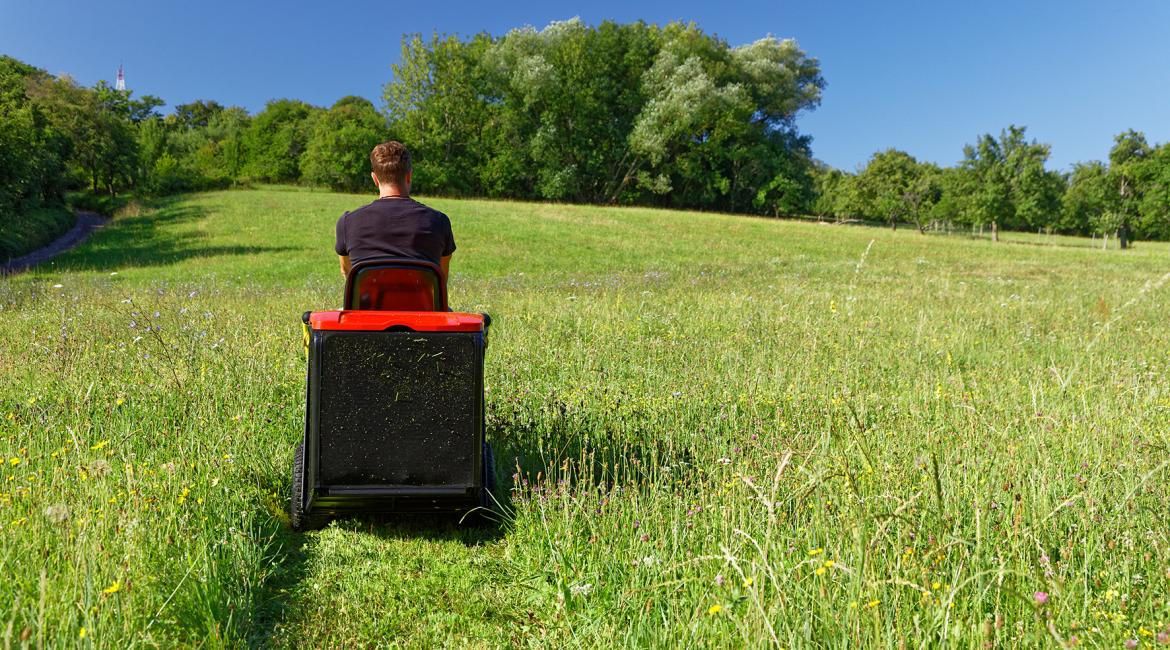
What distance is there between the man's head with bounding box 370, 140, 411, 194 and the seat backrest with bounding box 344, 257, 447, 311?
491mm

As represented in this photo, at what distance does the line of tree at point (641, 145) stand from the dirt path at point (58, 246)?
649 inches

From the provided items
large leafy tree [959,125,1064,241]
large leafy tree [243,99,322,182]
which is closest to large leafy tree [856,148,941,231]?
large leafy tree [959,125,1064,241]

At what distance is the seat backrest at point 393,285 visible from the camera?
3434 millimetres

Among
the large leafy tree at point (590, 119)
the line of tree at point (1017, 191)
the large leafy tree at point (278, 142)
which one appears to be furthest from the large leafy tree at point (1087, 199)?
the large leafy tree at point (278, 142)

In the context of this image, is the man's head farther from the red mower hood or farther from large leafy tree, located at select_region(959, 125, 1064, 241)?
large leafy tree, located at select_region(959, 125, 1064, 241)

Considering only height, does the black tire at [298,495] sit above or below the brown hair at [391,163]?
below

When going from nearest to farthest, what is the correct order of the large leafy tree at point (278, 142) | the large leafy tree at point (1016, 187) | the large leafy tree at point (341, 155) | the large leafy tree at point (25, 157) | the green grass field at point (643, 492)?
the green grass field at point (643, 492)
the large leafy tree at point (25, 157)
the large leafy tree at point (1016, 187)
the large leafy tree at point (341, 155)
the large leafy tree at point (278, 142)

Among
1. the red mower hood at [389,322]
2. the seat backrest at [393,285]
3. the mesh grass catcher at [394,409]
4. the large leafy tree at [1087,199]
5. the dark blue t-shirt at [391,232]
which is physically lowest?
the mesh grass catcher at [394,409]

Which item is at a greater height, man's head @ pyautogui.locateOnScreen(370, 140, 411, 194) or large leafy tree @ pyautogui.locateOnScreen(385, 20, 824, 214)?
large leafy tree @ pyautogui.locateOnScreen(385, 20, 824, 214)

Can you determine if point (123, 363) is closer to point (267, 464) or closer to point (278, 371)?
point (278, 371)

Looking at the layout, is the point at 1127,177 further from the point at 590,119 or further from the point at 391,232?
the point at 391,232

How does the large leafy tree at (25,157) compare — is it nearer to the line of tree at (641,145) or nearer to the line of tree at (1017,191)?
the line of tree at (641,145)

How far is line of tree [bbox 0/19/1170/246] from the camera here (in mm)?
56938

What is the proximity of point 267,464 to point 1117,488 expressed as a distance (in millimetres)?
4836
